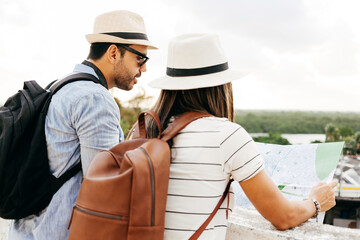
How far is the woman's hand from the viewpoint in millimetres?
1612

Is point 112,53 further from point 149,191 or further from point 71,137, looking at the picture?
point 149,191

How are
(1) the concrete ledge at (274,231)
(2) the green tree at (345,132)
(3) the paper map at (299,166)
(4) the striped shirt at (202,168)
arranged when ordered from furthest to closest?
1. (2) the green tree at (345,132)
2. (3) the paper map at (299,166)
3. (1) the concrete ledge at (274,231)
4. (4) the striped shirt at (202,168)

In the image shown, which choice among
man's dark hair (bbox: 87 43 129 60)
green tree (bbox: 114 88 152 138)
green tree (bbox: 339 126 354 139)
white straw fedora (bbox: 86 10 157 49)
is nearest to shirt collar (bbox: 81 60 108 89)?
man's dark hair (bbox: 87 43 129 60)

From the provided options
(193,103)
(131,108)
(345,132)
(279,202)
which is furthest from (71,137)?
(345,132)

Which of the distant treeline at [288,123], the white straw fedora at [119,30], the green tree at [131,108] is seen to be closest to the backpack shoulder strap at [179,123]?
the white straw fedora at [119,30]

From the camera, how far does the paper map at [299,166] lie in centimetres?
189

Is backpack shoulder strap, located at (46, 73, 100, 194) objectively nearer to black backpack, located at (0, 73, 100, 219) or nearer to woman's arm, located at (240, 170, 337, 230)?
black backpack, located at (0, 73, 100, 219)

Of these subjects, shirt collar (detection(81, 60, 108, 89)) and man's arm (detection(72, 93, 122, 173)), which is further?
shirt collar (detection(81, 60, 108, 89))

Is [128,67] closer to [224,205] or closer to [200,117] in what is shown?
[200,117]

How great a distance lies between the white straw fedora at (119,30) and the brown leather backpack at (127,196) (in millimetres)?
1015

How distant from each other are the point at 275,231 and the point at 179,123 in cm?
71

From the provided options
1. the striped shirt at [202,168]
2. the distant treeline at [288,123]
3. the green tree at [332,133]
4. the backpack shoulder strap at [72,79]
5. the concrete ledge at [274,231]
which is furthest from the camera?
the distant treeline at [288,123]

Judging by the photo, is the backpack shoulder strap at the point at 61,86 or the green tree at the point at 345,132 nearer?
the backpack shoulder strap at the point at 61,86

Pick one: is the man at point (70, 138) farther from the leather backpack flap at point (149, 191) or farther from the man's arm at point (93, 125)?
the leather backpack flap at point (149, 191)
